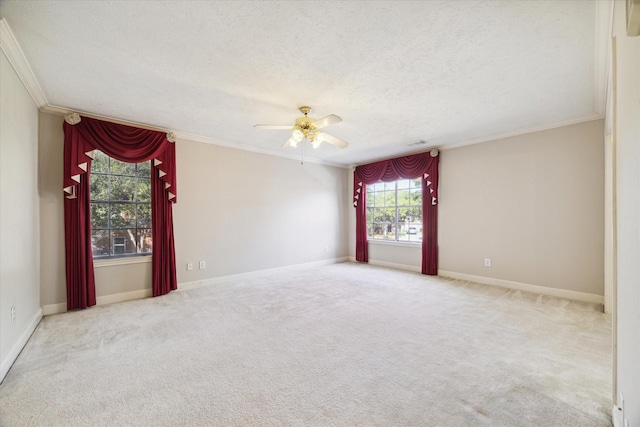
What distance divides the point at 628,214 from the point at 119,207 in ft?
16.0

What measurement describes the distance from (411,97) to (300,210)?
11.3 feet

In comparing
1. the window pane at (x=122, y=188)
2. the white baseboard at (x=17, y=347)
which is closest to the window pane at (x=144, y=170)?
the window pane at (x=122, y=188)

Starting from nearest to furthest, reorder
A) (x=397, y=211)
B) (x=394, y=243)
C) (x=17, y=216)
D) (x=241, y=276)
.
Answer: (x=17, y=216)
(x=241, y=276)
(x=394, y=243)
(x=397, y=211)

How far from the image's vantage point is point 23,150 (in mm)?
2586

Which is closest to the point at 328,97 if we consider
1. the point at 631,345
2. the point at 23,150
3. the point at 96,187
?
the point at 631,345

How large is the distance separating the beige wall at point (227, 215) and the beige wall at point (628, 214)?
456 cm

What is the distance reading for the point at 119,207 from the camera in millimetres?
3760

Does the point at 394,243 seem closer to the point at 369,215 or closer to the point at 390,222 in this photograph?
the point at 390,222

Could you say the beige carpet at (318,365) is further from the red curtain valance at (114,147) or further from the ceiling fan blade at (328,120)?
the ceiling fan blade at (328,120)

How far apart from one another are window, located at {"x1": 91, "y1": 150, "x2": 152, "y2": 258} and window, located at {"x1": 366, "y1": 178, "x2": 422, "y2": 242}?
14.9 feet

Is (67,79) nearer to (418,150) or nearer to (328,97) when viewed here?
(328,97)

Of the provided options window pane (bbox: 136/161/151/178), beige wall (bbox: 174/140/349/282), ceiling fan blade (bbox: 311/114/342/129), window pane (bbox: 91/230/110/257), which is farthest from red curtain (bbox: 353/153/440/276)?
window pane (bbox: 91/230/110/257)

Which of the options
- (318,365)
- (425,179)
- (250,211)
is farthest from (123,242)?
(425,179)

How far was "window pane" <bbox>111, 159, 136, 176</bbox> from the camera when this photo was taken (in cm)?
375
